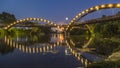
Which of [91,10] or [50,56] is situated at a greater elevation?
[91,10]

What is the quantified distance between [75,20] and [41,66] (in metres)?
60.9

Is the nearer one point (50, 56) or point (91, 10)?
point (50, 56)

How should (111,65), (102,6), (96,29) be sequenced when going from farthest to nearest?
(96,29), (102,6), (111,65)

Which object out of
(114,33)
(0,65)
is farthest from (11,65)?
(114,33)

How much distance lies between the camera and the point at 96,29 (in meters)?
80.1

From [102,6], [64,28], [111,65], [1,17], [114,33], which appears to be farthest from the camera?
[1,17]

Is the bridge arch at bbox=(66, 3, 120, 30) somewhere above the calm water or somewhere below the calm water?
above

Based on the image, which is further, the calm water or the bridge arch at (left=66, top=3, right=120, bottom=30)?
the bridge arch at (left=66, top=3, right=120, bottom=30)

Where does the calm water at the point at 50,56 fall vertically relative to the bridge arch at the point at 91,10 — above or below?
below

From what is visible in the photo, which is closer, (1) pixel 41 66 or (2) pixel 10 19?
(1) pixel 41 66

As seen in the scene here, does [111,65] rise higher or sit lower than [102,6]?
lower

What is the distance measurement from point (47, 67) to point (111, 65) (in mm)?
8963

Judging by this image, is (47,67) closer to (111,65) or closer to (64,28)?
(111,65)

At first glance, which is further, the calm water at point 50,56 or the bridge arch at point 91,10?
the bridge arch at point 91,10
